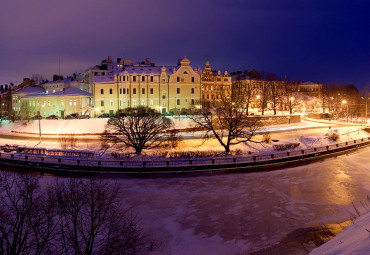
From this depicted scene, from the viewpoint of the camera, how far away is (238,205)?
2059 cm

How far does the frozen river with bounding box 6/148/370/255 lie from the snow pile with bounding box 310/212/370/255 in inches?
108

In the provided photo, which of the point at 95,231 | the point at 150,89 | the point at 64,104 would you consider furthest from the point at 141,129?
the point at 64,104

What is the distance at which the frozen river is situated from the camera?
16062 millimetres

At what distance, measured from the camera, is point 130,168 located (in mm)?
29234

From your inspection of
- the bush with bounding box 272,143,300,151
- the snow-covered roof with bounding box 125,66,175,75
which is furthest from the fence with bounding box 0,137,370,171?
the snow-covered roof with bounding box 125,66,175,75

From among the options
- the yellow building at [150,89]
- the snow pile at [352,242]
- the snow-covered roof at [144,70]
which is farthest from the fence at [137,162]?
the snow-covered roof at [144,70]

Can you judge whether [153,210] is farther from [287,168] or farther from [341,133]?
[341,133]

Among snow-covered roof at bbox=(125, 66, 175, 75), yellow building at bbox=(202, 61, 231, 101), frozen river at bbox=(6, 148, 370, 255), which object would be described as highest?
snow-covered roof at bbox=(125, 66, 175, 75)

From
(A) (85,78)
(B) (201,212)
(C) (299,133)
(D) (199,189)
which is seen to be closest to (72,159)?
(D) (199,189)

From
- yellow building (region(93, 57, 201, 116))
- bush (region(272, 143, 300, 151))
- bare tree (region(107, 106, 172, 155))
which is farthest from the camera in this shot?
yellow building (region(93, 57, 201, 116))

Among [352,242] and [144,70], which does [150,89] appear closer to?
[144,70]

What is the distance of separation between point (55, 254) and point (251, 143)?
32.3 metres

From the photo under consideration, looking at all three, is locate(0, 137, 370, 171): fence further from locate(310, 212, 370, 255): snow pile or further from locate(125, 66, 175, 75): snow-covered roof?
locate(125, 66, 175, 75): snow-covered roof

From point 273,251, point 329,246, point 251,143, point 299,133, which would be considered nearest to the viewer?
point 329,246
